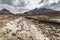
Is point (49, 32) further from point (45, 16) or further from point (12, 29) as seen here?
point (12, 29)

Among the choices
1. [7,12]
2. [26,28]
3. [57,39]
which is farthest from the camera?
[7,12]

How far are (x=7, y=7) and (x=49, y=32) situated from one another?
1.01m

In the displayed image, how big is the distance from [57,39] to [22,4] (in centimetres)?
103

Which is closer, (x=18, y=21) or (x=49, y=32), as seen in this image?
(x=49, y=32)

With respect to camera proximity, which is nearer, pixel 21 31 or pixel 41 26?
pixel 21 31

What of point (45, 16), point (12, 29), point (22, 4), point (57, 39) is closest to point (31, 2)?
point (22, 4)

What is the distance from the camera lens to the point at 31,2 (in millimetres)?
3203

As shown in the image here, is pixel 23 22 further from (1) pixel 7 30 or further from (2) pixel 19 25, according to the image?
(1) pixel 7 30

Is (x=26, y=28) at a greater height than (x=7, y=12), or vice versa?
(x=7, y=12)

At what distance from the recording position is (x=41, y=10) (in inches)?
125

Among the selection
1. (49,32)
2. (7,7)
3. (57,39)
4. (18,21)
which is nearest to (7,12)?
(7,7)

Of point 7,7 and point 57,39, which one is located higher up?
point 7,7

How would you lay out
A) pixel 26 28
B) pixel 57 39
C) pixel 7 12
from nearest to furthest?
1. pixel 57 39
2. pixel 26 28
3. pixel 7 12

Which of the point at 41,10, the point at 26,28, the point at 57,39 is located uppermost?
the point at 41,10
